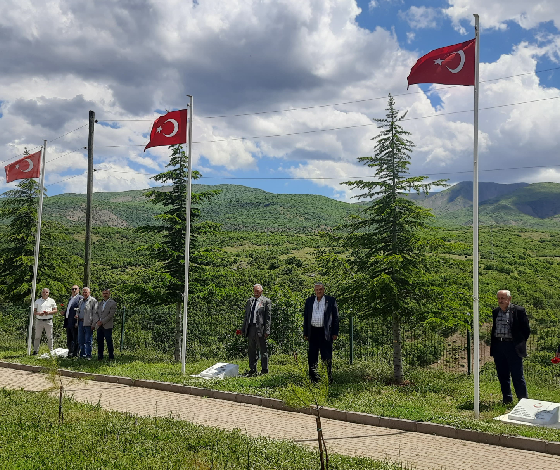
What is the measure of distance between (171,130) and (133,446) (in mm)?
7901

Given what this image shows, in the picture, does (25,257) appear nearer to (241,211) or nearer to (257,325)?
(257,325)

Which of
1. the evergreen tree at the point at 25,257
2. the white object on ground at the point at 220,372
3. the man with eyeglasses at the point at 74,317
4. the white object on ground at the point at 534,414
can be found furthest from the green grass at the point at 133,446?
the evergreen tree at the point at 25,257

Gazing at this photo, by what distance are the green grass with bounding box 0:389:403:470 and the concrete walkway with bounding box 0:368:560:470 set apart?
2.23ft

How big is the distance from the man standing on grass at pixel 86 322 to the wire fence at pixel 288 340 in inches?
61.1

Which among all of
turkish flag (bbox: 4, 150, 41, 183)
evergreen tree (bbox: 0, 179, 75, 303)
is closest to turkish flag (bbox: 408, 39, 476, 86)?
turkish flag (bbox: 4, 150, 41, 183)

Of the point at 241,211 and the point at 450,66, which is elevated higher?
the point at 241,211

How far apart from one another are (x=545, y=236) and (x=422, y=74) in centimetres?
6024

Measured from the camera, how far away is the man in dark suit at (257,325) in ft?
41.3

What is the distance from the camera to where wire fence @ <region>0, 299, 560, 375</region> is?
16.6 m

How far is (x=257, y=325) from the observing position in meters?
12.6

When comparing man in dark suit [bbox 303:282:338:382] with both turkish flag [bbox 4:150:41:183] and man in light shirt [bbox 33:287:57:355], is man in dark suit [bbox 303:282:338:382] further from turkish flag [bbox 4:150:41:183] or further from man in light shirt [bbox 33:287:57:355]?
turkish flag [bbox 4:150:41:183]

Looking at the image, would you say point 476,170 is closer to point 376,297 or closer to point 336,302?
point 376,297

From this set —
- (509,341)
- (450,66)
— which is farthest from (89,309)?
(450,66)

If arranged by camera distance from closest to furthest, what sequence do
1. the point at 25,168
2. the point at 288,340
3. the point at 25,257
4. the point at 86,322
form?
the point at 86,322 → the point at 25,168 → the point at 288,340 → the point at 25,257
